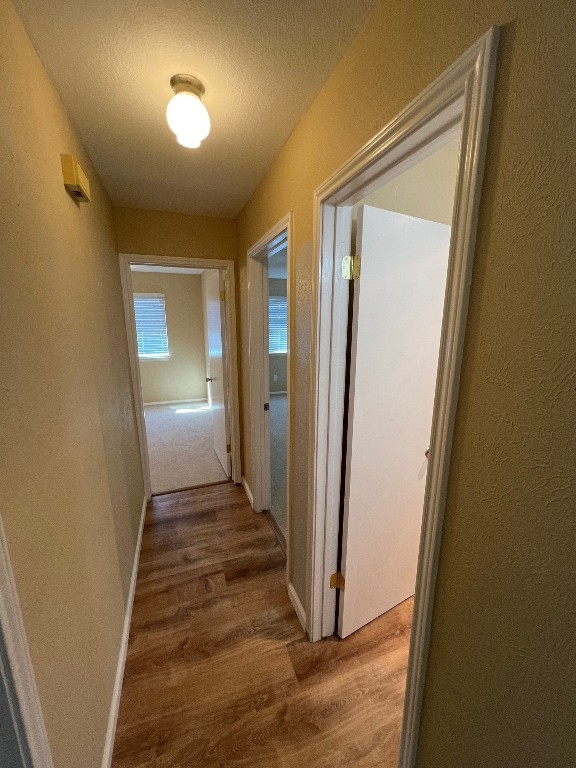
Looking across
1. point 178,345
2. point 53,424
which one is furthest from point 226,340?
point 178,345

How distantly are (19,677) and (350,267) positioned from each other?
1449mm

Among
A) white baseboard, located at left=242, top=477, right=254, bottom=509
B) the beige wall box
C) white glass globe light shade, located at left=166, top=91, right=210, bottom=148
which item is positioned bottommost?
white baseboard, located at left=242, top=477, right=254, bottom=509

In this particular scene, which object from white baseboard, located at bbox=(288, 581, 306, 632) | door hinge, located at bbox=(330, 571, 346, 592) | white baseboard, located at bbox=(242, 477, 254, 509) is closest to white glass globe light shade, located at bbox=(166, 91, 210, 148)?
door hinge, located at bbox=(330, 571, 346, 592)

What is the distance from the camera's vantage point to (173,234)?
234 cm

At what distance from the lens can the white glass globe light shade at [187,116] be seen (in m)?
1.03

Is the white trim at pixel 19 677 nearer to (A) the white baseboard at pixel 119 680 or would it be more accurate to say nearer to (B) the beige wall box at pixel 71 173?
(A) the white baseboard at pixel 119 680

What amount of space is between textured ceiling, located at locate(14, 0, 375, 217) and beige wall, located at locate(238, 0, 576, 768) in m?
0.25

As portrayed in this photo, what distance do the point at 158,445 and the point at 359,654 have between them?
311cm

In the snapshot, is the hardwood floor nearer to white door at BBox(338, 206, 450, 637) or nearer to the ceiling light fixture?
white door at BBox(338, 206, 450, 637)

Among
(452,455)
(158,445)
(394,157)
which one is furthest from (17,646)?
(158,445)

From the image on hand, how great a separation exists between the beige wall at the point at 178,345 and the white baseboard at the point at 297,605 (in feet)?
14.8

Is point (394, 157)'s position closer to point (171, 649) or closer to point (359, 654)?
point (359, 654)

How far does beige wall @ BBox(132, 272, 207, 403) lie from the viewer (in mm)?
5266

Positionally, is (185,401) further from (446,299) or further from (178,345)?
(446,299)
